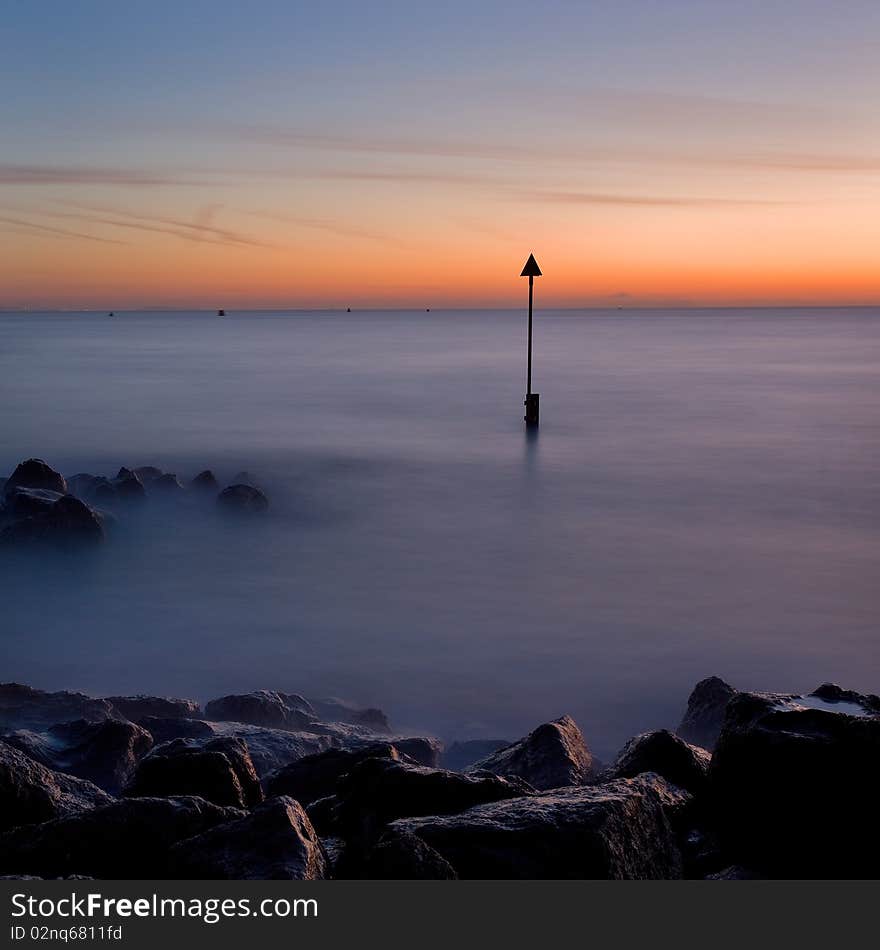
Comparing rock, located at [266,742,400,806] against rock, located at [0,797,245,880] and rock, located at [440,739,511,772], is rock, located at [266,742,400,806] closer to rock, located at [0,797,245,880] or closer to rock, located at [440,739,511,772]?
rock, located at [0,797,245,880]

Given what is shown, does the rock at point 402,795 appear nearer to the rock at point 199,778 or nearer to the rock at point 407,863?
the rock at point 199,778

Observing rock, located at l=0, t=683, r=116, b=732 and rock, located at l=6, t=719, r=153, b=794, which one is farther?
rock, located at l=0, t=683, r=116, b=732

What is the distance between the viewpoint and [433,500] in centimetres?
2103

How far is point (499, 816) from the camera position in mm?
4055

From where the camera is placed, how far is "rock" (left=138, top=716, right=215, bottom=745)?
25.5 feet

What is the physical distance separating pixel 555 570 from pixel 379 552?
10.7 ft

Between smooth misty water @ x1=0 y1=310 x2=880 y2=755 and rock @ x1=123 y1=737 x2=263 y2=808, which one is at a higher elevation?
rock @ x1=123 y1=737 x2=263 y2=808

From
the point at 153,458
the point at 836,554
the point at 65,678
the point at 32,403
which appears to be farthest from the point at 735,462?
the point at 32,403

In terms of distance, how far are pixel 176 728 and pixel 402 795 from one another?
3.80m

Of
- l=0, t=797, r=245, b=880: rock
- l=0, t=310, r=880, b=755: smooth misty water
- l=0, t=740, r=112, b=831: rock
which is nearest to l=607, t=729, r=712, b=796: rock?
l=0, t=797, r=245, b=880: rock

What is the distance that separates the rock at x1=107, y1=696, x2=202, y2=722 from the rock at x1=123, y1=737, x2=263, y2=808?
13.2ft

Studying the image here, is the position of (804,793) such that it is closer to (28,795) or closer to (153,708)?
(28,795)

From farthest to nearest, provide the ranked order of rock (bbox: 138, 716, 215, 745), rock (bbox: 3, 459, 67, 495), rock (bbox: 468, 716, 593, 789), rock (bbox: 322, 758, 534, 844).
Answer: rock (bbox: 3, 459, 67, 495), rock (bbox: 138, 716, 215, 745), rock (bbox: 468, 716, 593, 789), rock (bbox: 322, 758, 534, 844)

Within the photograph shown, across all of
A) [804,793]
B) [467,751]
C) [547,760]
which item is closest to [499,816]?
[804,793]
